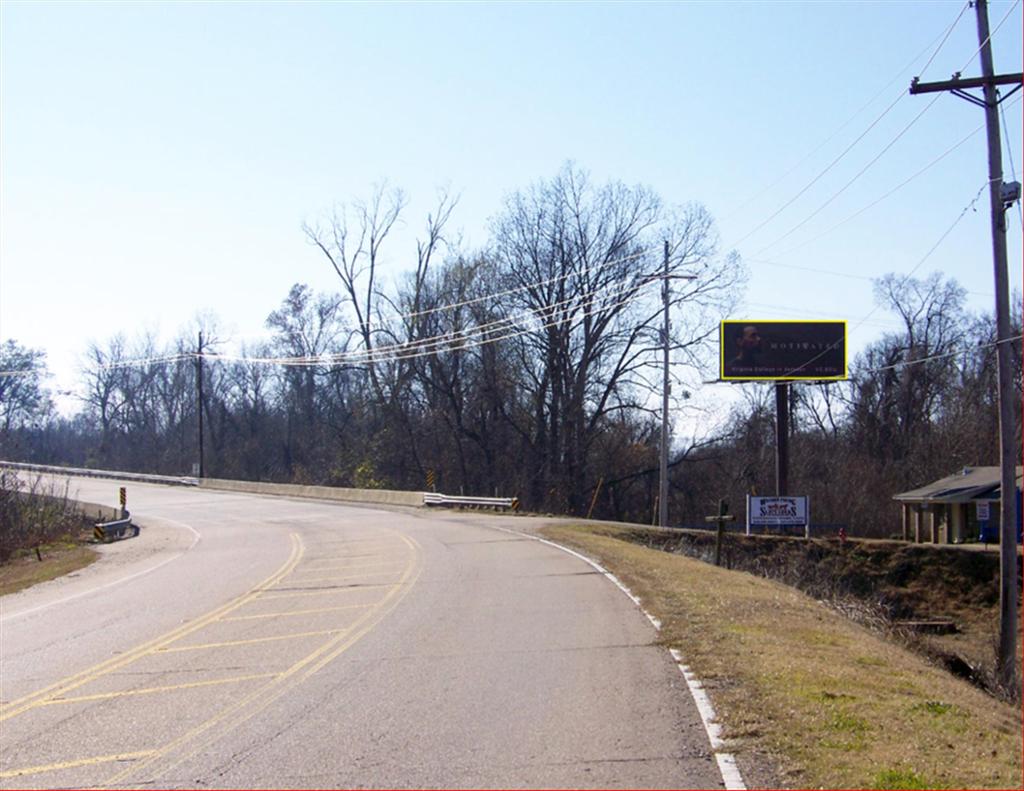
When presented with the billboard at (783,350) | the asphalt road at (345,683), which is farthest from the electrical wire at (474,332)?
the asphalt road at (345,683)

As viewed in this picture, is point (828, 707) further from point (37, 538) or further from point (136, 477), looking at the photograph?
point (136, 477)

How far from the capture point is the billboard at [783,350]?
49375 mm

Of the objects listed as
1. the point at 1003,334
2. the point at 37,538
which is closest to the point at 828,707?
the point at 1003,334

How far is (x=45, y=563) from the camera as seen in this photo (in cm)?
2800

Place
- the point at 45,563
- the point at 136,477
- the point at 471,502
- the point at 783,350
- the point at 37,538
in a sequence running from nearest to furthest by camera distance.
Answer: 1. the point at 45,563
2. the point at 37,538
3. the point at 471,502
4. the point at 783,350
5. the point at 136,477

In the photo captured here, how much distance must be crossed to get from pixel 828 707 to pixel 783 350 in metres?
42.6

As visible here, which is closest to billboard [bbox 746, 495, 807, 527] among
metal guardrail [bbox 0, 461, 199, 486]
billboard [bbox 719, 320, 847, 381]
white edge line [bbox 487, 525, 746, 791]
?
billboard [bbox 719, 320, 847, 381]

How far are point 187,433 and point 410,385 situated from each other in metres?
42.3

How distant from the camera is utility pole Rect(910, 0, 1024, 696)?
1934 centimetres

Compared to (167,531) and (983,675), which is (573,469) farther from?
(983,675)

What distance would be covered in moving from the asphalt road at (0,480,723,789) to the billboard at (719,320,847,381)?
30263 millimetres

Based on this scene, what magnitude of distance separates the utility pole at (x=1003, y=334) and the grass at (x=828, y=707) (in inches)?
210

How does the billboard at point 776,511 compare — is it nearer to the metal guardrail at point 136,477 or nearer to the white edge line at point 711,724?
the white edge line at point 711,724

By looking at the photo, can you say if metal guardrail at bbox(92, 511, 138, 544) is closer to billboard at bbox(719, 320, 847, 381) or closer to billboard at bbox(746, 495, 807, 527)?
billboard at bbox(746, 495, 807, 527)
